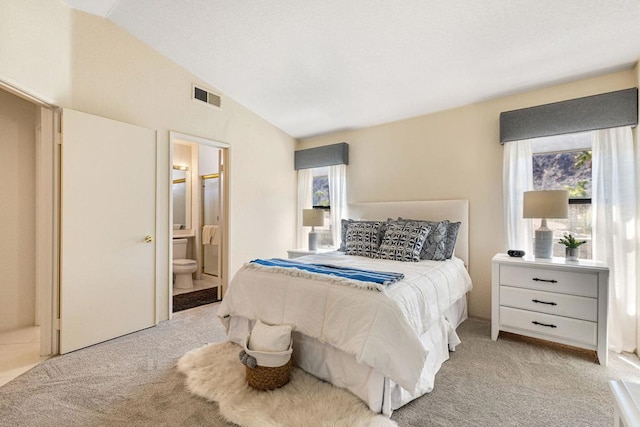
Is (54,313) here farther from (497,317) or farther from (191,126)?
(497,317)

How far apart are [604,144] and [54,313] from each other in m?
5.02

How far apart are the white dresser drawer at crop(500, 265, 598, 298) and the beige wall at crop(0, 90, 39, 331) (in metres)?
4.74

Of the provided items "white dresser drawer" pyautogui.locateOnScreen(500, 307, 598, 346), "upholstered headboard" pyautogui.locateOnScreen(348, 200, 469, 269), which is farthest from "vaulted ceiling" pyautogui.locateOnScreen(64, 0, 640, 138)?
"white dresser drawer" pyautogui.locateOnScreen(500, 307, 598, 346)

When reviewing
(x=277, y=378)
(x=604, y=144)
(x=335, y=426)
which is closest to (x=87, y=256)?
(x=277, y=378)

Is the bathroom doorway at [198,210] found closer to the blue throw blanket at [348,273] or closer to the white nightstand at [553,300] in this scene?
the blue throw blanket at [348,273]

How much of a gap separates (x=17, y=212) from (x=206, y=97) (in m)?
2.29

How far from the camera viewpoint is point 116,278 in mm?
2756

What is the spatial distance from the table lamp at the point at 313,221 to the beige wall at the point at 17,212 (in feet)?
9.95

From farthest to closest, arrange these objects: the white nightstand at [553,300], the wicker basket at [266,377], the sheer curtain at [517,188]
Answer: the sheer curtain at [517,188] → the white nightstand at [553,300] → the wicker basket at [266,377]

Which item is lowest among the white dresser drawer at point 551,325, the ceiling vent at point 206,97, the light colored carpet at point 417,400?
the light colored carpet at point 417,400

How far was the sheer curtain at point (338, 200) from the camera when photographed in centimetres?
431

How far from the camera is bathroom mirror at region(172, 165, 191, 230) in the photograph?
17.4 feet

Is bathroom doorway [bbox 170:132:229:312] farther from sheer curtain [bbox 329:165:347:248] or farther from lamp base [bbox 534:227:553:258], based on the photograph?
lamp base [bbox 534:227:553:258]

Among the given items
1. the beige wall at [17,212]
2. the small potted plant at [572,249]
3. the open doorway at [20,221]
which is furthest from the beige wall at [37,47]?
the small potted plant at [572,249]
